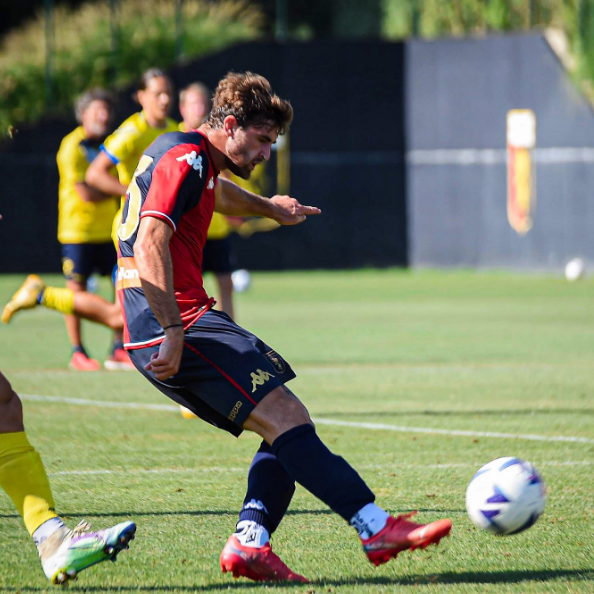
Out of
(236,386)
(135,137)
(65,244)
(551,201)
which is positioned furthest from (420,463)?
(551,201)

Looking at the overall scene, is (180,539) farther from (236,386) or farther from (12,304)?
(12,304)

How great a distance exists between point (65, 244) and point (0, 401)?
671 centimetres

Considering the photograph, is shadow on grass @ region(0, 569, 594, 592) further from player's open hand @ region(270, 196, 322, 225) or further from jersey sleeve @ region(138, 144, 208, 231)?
player's open hand @ region(270, 196, 322, 225)

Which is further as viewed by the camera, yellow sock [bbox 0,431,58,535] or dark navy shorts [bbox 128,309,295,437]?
yellow sock [bbox 0,431,58,535]

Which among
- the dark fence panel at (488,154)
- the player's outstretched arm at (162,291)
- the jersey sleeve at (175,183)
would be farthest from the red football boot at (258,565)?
the dark fence panel at (488,154)

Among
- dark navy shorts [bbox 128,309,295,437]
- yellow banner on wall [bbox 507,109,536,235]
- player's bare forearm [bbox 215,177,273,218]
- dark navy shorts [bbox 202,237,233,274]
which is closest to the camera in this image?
dark navy shorts [bbox 128,309,295,437]

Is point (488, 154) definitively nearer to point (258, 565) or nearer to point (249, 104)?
point (249, 104)

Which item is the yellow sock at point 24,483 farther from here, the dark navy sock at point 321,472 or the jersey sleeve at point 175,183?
the jersey sleeve at point 175,183

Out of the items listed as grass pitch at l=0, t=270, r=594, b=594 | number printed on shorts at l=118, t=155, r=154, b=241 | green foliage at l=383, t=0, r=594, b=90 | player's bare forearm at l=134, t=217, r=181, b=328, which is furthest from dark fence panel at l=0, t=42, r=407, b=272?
player's bare forearm at l=134, t=217, r=181, b=328

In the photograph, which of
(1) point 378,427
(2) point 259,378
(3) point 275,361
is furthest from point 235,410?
(1) point 378,427

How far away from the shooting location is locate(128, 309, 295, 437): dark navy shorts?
4.10m

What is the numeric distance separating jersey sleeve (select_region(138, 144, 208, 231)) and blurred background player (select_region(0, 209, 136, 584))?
811 mm

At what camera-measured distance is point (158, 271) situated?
406 cm

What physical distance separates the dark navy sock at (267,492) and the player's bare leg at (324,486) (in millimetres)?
160
